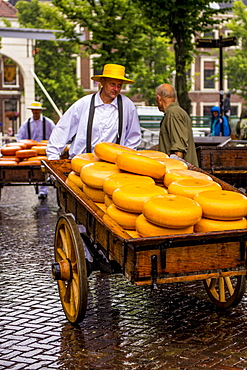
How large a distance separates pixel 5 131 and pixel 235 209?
169 feet

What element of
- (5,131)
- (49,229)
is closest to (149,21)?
(49,229)

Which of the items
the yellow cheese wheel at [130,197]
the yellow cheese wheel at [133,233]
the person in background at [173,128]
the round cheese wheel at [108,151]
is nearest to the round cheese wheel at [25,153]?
the person in background at [173,128]

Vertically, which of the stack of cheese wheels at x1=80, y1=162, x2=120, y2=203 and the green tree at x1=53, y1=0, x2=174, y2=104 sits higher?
the green tree at x1=53, y1=0, x2=174, y2=104

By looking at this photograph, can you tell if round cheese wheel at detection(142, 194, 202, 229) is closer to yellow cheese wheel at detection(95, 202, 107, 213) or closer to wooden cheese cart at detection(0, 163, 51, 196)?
yellow cheese wheel at detection(95, 202, 107, 213)

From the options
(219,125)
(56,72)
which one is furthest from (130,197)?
(56,72)

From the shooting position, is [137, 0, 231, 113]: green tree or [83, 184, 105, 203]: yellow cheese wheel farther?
[137, 0, 231, 113]: green tree

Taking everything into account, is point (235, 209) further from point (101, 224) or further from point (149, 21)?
point (149, 21)

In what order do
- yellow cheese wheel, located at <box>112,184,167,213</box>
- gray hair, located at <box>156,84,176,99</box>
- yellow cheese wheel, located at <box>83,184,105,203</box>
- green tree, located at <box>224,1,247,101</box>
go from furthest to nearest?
1. green tree, located at <box>224,1,247,101</box>
2. gray hair, located at <box>156,84,176,99</box>
3. yellow cheese wheel, located at <box>83,184,105,203</box>
4. yellow cheese wheel, located at <box>112,184,167,213</box>

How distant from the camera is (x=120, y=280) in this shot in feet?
21.9

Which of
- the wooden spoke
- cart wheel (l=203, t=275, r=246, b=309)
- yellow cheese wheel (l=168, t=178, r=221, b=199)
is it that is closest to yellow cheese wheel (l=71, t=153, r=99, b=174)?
the wooden spoke

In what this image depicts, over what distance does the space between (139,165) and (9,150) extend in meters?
6.57

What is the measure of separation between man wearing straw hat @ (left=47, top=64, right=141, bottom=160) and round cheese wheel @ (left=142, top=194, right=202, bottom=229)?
2.40m

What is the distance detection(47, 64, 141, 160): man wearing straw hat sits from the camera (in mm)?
6621

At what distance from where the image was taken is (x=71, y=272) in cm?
499
